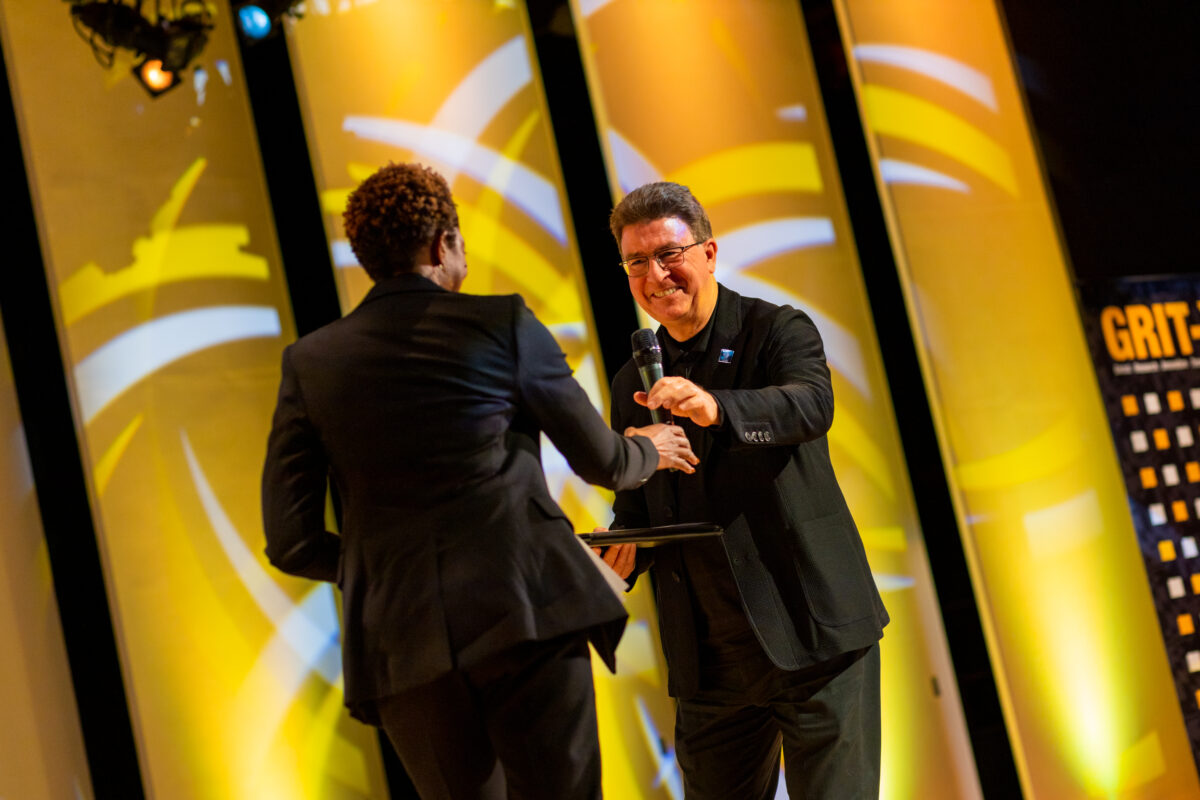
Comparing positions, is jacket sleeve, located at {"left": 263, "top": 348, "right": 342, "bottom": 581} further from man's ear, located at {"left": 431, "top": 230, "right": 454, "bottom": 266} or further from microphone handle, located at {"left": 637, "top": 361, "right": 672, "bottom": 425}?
microphone handle, located at {"left": 637, "top": 361, "right": 672, "bottom": 425}

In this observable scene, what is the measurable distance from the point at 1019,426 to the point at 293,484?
3474 mm

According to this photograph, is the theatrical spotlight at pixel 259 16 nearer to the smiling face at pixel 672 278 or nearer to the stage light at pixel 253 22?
the stage light at pixel 253 22

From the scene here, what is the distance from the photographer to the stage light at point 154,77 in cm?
350

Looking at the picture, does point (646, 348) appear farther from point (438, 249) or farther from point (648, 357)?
point (438, 249)

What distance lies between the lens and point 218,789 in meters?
3.40

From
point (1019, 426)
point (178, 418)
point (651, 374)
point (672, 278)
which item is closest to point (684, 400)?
point (651, 374)

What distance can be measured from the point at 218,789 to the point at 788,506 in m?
2.15

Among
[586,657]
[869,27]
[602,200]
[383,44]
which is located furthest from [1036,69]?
[586,657]

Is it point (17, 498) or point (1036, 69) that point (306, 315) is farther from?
point (1036, 69)

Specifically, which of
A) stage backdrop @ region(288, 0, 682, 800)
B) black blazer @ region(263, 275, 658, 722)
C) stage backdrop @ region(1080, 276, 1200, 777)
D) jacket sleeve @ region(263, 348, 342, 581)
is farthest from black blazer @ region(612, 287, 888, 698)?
stage backdrop @ region(1080, 276, 1200, 777)

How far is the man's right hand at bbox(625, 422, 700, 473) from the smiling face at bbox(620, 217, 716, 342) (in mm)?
392

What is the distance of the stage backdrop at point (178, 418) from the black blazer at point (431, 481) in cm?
192

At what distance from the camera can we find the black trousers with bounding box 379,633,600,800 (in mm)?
A: 1657

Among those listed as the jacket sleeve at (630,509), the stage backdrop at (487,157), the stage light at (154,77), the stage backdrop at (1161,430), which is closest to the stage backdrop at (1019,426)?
the stage backdrop at (1161,430)
